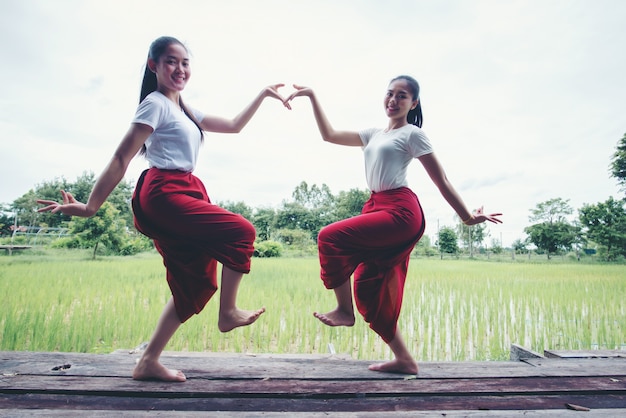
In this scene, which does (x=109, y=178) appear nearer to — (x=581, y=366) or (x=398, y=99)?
(x=398, y=99)

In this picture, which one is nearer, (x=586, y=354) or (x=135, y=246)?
(x=586, y=354)

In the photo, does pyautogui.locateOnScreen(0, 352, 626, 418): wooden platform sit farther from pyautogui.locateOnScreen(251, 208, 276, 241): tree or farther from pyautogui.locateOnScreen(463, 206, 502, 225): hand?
pyautogui.locateOnScreen(251, 208, 276, 241): tree

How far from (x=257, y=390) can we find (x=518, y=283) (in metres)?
3.87

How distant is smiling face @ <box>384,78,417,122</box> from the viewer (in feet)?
4.76

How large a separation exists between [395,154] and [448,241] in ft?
24.1

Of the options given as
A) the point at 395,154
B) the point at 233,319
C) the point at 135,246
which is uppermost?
the point at 395,154

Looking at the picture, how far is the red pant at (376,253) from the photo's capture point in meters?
1.32

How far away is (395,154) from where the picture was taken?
140 centimetres

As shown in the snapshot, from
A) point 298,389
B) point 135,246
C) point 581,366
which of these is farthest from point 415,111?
point 135,246

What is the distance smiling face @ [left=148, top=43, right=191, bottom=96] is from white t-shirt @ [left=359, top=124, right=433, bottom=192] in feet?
2.71

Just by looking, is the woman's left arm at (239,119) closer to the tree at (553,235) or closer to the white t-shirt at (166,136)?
the white t-shirt at (166,136)

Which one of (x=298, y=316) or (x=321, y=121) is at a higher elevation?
(x=321, y=121)

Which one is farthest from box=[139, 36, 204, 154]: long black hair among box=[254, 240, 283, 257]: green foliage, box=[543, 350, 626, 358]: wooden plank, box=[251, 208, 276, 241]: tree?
box=[254, 240, 283, 257]: green foliage

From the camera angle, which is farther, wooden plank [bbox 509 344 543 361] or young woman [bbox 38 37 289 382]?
wooden plank [bbox 509 344 543 361]
